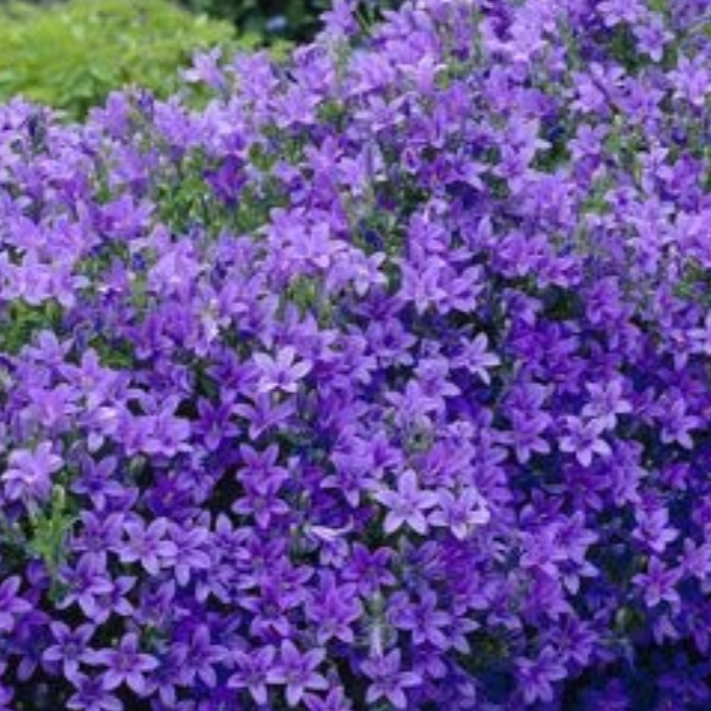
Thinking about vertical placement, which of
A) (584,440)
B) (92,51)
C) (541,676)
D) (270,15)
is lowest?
(270,15)

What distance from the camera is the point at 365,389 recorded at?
3.21 meters

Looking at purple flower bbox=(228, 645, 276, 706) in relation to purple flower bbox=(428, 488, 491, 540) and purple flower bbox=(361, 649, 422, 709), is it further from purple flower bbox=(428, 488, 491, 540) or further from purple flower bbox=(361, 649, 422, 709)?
purple flower bbox=(428, 488, 491, 540)

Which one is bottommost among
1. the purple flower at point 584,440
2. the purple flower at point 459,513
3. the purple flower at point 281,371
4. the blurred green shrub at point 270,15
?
the blurred green shrub at point 270,15

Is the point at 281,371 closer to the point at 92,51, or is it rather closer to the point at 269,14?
the point at 92,51

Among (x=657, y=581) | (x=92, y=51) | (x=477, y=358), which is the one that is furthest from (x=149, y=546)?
(x=92, y=51)

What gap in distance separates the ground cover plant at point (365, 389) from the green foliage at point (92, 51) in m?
1.55

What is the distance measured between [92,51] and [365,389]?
2.48 m

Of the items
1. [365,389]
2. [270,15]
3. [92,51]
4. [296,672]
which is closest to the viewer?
[296,672]

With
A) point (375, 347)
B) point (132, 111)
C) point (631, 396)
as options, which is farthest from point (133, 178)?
point (631, 396)

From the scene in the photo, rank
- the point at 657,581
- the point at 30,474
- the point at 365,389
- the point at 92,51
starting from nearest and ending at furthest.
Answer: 1. the point at 30,474
2. the point at 365,389
3. the point at 657,581
4. the point at 92,51

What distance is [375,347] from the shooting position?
321 centimetres

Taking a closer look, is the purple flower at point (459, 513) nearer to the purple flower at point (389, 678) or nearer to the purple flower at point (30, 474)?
the purple flower at point (389, 678)

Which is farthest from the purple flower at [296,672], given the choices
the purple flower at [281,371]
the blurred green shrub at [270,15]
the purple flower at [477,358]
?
the blurred green shrub at [270,15]

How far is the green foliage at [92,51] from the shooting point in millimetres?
5340
